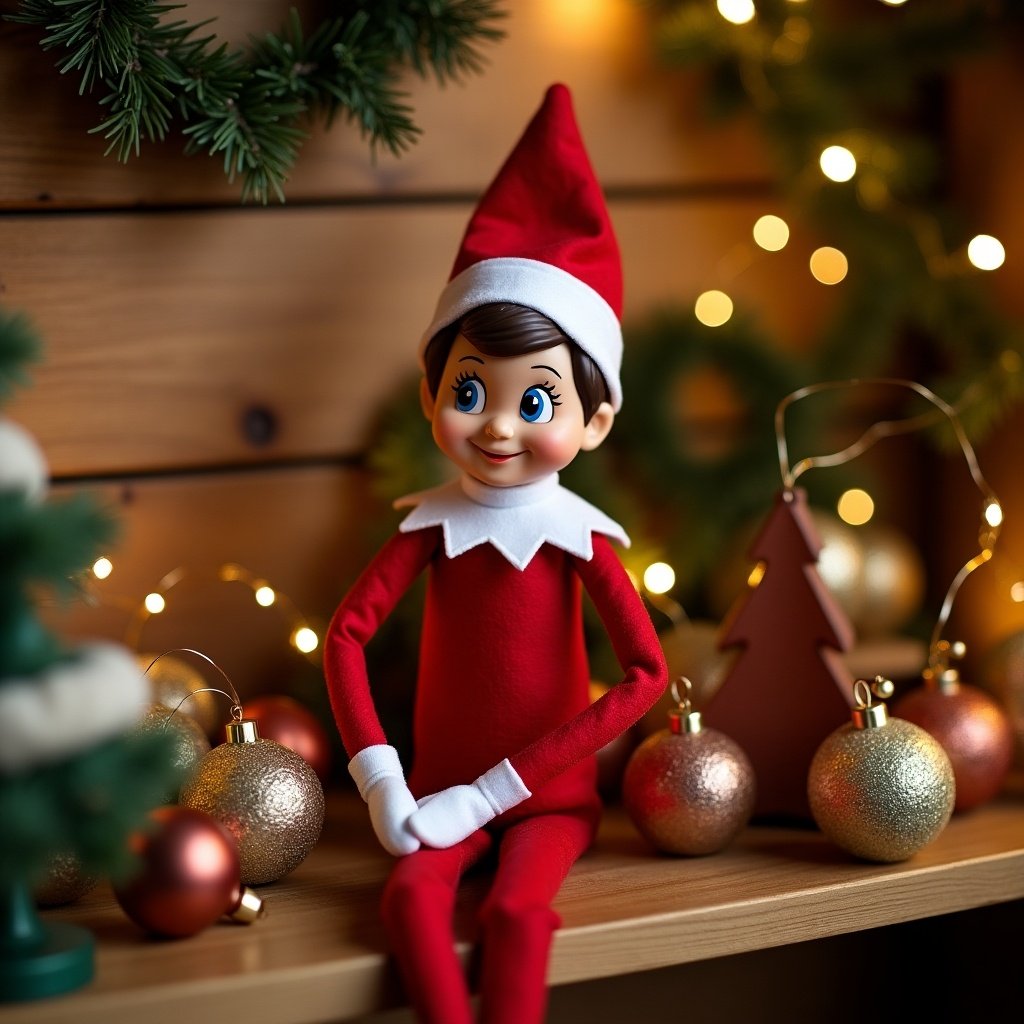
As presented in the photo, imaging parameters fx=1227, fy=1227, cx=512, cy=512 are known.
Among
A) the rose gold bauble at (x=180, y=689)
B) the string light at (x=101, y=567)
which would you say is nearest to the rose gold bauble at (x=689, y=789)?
the rose gold bauble at (x=180, y=689)

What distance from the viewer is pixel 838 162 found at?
145 cm

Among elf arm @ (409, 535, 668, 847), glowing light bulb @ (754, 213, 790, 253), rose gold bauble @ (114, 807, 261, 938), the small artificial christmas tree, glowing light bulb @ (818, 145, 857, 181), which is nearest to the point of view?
the small artificial christmas tree

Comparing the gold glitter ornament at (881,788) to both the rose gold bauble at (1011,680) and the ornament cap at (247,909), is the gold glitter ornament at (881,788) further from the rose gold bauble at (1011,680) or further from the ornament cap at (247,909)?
the ornament cap at (247,909)

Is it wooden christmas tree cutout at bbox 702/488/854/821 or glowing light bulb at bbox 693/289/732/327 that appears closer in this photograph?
wooden christmas tree cutout at bbox 702/488/854/821

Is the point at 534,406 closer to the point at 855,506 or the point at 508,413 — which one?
the point at 508,413

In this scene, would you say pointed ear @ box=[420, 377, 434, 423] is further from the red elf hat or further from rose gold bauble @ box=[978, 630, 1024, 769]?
rose gold bauble @ box=[978, 630, 1024, 769]

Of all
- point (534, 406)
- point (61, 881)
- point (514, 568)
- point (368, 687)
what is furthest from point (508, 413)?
point (61, 881)

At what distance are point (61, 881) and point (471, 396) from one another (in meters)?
0.54

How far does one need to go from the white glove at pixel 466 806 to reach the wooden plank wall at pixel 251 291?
42cm

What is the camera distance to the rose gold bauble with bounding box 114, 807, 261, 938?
921mm

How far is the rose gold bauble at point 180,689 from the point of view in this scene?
121 centimetres

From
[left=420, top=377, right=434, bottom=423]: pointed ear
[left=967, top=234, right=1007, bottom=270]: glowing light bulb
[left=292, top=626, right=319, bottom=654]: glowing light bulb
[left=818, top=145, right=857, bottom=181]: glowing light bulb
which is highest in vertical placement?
[left=818, top=145, right=857, bottom=181]: glowing light bulb

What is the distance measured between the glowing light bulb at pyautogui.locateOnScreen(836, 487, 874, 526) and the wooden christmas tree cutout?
0.32 metres

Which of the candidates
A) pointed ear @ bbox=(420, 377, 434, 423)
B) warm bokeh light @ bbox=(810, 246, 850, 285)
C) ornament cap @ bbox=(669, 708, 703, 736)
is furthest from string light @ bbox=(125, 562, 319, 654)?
warm bokeh light @ bbox=(810, 246, 850, 285)
